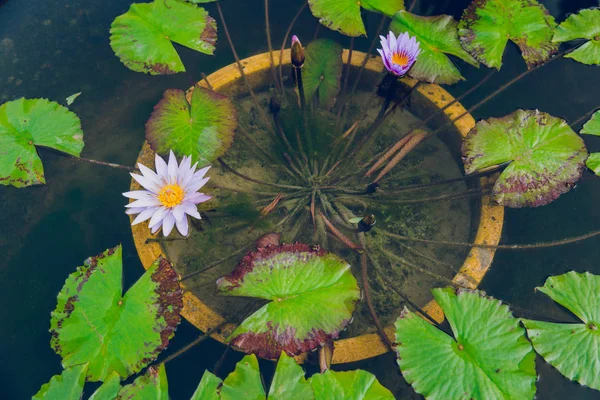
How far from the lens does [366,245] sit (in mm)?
2809

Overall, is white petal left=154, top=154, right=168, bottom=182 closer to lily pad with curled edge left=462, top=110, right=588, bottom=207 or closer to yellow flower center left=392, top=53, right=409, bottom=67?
yellow flower center left=392, top=53, right=409, bottom=67

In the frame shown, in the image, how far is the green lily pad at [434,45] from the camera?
8.63ft

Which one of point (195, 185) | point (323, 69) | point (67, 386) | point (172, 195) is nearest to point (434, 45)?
point (323, 69)

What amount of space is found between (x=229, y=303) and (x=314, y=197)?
886 mm

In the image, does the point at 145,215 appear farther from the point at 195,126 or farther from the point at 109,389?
the point at 109,389

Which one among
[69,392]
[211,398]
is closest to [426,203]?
[211,398]

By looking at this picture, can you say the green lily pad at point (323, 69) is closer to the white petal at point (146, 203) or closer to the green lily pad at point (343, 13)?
the green lily pad at point (343, 13)

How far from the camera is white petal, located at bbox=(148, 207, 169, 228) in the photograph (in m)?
2.05

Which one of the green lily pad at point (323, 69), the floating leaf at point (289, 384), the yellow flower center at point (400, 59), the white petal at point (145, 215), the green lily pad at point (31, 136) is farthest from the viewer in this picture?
the green lily pad at point (323, 69)

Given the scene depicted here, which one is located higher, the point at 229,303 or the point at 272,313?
the point at 272,313

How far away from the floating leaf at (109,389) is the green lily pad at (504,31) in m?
2.72

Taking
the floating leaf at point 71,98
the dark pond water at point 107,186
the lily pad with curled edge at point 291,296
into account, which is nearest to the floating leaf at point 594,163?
the dark pond water at point 107,186

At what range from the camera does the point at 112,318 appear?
6.98 feet

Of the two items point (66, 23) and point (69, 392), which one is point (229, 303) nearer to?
point (69, 392)
